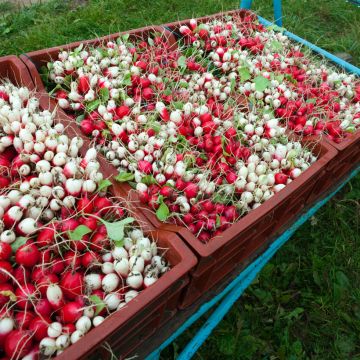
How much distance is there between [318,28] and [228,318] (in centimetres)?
368

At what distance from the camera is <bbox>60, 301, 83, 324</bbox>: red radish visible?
94 cm

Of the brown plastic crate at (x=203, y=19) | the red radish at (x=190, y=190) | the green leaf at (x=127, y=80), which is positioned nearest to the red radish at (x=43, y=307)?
the red radish at (x=190, y=190)

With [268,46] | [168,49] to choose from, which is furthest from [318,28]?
[168,49]

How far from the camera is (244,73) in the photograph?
197 cm

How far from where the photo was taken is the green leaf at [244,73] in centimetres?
196

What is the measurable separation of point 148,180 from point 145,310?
472mm

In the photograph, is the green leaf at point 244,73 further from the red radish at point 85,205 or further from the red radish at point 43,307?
the red radish at point 43,307

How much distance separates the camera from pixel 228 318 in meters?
1.84

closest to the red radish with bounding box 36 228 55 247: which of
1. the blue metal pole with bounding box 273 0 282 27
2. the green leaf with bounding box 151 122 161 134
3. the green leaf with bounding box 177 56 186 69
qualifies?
the green leaf with bounding box 151 122 161 134

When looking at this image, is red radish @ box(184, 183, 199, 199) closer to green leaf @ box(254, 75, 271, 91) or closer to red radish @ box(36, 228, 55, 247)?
red radish @ box(36, 228, 55, 247)

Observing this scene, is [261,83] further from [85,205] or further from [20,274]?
→ [20,274]

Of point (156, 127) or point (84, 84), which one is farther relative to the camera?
point (84, 84)

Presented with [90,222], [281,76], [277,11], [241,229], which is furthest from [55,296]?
[277,11]

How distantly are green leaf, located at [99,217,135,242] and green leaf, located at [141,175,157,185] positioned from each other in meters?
0.22
